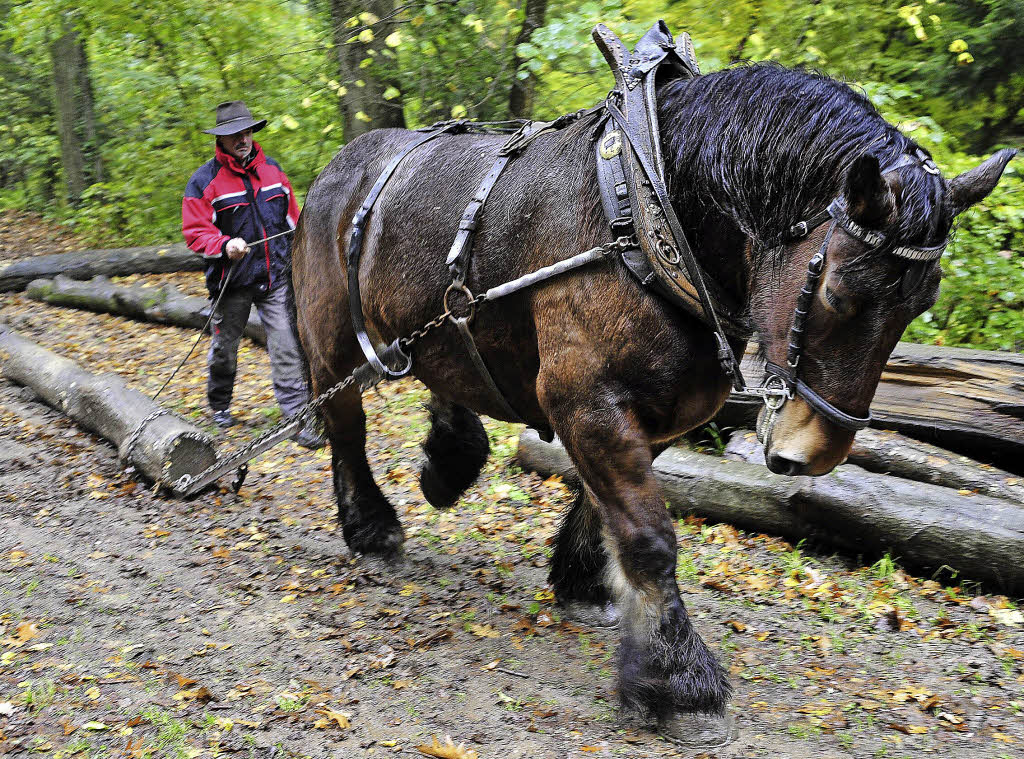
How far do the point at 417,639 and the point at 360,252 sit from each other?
1913 millimetres

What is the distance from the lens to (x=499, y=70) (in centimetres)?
912

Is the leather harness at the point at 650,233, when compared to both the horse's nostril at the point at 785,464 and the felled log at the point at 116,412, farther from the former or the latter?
the felled log at the point at 116,412

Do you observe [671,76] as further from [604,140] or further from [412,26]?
[412,26]

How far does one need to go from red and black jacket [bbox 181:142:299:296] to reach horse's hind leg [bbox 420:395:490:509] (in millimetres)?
2845

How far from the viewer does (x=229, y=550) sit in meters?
5.35

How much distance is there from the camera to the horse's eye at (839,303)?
2.63 m

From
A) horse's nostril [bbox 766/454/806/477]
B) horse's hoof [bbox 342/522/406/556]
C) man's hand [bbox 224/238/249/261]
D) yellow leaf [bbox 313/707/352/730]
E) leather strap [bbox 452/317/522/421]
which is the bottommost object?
horse's hoof [bbox 342/522/406/556]

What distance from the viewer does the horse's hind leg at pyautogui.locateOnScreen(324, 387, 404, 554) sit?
5.03m

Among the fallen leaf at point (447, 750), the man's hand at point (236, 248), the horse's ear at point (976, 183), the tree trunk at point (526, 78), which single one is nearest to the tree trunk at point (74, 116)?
the tree trunk at point (526, 78)

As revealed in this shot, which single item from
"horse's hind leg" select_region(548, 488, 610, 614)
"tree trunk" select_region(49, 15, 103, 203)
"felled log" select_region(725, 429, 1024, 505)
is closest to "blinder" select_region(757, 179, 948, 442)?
"horse's hind leg" select_region(548, 488, 610, 614)

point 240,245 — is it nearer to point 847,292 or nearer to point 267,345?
point 267,345

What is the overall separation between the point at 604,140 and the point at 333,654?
8.39 feet

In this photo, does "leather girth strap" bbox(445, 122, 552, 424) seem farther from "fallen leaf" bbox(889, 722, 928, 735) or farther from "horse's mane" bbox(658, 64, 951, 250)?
"fallen leaf" bbox(889, 722, 928, 735)

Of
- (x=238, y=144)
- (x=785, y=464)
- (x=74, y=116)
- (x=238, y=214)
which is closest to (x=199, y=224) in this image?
(x=238, y=214)
